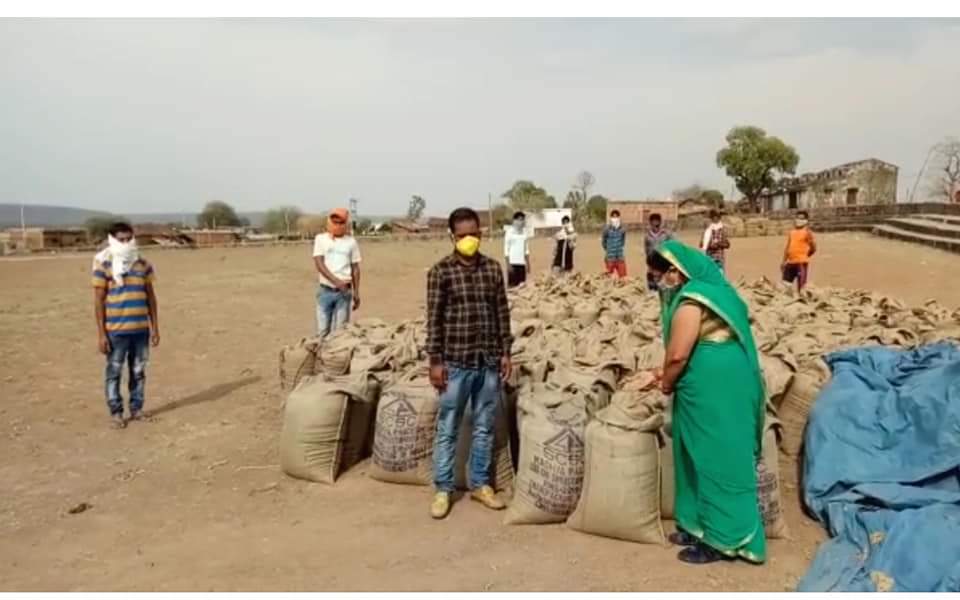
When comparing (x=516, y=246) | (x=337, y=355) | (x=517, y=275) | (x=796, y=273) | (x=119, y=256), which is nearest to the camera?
(x=337, y=355)

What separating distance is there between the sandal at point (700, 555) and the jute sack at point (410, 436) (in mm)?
1406

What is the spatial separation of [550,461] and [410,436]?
2.84 ft

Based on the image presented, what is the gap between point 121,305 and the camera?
5.01 meters

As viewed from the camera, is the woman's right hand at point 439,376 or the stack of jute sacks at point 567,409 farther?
the woman's right hand at point 439,376

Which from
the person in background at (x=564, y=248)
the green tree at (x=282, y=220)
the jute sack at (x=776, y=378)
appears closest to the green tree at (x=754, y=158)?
the green tree at (x=282, y=220)

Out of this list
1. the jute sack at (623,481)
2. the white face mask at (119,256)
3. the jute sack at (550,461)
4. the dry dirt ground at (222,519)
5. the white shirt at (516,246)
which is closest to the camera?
the dry dirt ground at (222,519)

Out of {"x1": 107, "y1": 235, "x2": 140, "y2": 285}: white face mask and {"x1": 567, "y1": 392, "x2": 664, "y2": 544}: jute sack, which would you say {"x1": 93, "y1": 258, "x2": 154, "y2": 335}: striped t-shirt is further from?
{"x1": 567, "y1": 392, "x2": 664, "y2": 544}: jute sack

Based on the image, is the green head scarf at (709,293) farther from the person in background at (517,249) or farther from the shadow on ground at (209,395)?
the person in background at (517,249)

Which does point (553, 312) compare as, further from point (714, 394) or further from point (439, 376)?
point (714, 394)

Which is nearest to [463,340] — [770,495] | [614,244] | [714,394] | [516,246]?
[714,394]

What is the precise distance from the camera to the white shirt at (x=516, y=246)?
981cm

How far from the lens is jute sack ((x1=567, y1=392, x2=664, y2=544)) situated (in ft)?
10.7

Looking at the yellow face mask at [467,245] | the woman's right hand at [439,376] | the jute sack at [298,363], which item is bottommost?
the jute sack at [298,363]

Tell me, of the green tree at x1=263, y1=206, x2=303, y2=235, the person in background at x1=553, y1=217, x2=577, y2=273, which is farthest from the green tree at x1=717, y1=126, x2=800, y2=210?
the person in background at x1=553, y1=217, x2=577, y2=273
